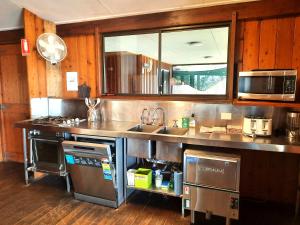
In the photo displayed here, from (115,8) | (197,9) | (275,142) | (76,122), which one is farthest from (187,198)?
(115,8)

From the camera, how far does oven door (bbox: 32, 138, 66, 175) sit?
2.71 meters

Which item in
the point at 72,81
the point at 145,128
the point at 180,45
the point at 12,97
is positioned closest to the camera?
the point at 145,128

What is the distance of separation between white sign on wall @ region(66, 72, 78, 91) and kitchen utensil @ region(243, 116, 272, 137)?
98.4 inches

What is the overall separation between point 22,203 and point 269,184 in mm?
2848

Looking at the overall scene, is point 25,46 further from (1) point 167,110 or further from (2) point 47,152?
(1) point 167,110

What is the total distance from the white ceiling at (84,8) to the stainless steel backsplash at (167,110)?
1.15 meters

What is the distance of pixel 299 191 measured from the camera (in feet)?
7.47

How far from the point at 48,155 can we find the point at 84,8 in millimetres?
1952

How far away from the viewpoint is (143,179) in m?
2.38

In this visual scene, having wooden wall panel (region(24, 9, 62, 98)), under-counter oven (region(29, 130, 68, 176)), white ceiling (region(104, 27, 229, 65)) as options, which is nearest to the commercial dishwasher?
under-counter oven (region(29, 130, 68, 176))

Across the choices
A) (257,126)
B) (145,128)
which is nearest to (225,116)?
(257,126)

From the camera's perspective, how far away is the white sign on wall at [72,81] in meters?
3.38

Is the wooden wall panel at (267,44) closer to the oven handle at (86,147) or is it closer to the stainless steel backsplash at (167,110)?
the stainless steel backsplash at (167,110)

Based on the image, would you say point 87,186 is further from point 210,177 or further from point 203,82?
point 203,82
